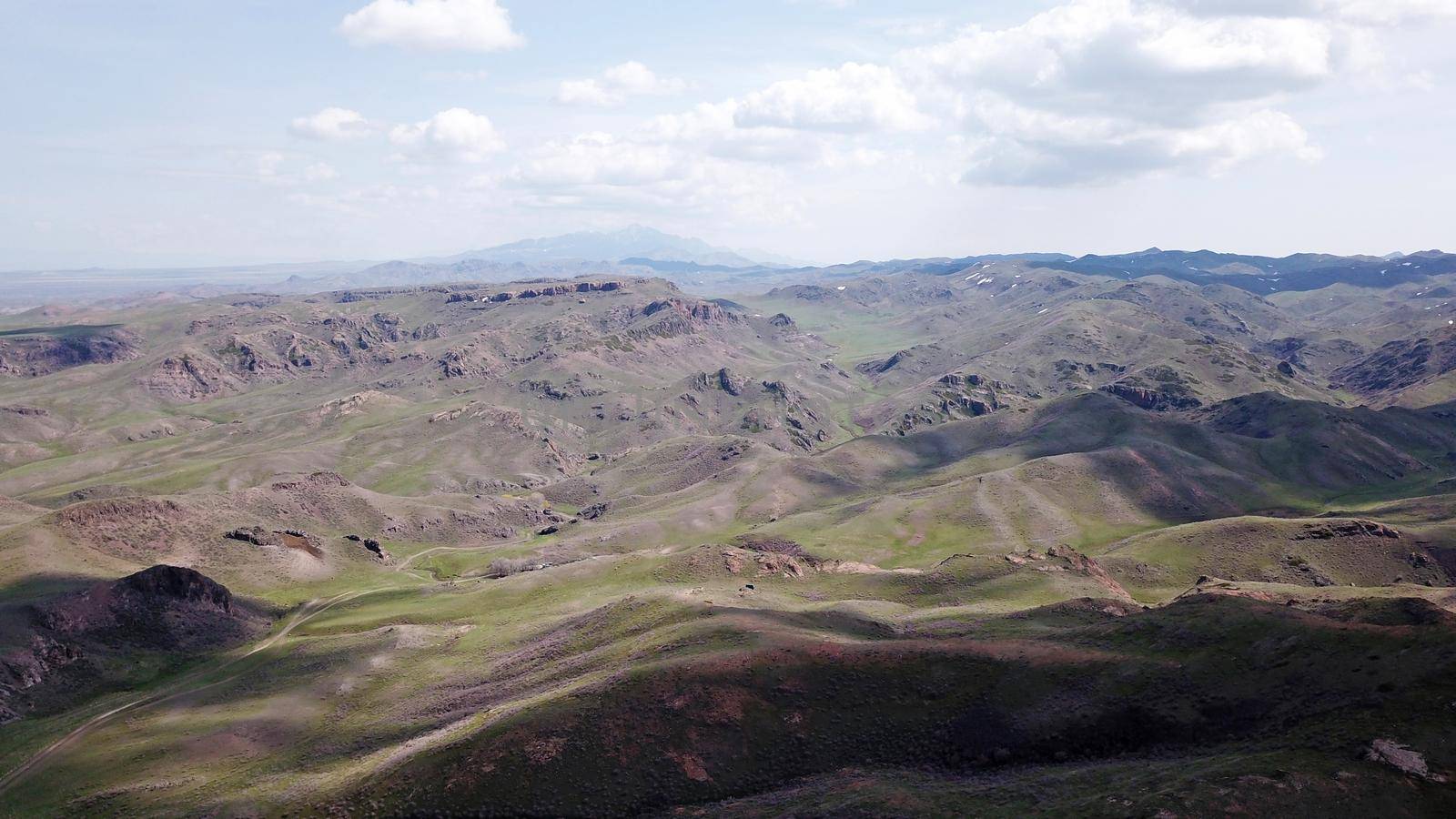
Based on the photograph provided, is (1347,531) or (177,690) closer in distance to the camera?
(177,690)

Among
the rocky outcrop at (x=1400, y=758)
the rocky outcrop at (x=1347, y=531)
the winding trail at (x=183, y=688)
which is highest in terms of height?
the rocky outcrop at (x=1400, y=758)

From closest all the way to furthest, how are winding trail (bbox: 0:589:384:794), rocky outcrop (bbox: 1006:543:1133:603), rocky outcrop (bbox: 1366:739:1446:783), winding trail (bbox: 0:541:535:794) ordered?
rocky outcrop (bbox: 1366:739:1446:783), winding trail (bbox: 0:589:384:794), winding trail (bbox: 0:541:535:794), rocky outcrop (bbox: 1006:543:1133:603)

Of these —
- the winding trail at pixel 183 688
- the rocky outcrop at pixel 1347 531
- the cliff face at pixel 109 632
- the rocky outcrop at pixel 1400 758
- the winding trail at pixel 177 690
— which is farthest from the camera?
the rocky outcrop at pixel 1347 531

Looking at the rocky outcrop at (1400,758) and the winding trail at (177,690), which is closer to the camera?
the rocky outcrop at (1400,758)

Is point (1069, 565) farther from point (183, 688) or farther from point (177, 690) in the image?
point (177, 690)

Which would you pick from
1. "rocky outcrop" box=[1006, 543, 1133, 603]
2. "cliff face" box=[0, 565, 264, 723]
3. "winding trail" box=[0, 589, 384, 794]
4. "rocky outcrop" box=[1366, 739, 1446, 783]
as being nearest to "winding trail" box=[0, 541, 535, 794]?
"winding trail" box=[0, 589, 384, 794]

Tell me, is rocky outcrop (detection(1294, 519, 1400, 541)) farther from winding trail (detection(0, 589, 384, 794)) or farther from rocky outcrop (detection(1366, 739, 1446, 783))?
winding trail (detection(0, 589, 384, 794))

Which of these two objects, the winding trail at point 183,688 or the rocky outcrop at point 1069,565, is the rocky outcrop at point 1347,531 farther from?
the winding trail at point 183,688

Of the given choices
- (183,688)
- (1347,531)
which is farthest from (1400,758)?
(183,688)

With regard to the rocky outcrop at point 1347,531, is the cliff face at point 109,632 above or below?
below

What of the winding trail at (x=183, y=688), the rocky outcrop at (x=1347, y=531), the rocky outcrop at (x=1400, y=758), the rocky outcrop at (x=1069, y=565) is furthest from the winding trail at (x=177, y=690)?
the rocky outcrop at (x=1347, y=531)
